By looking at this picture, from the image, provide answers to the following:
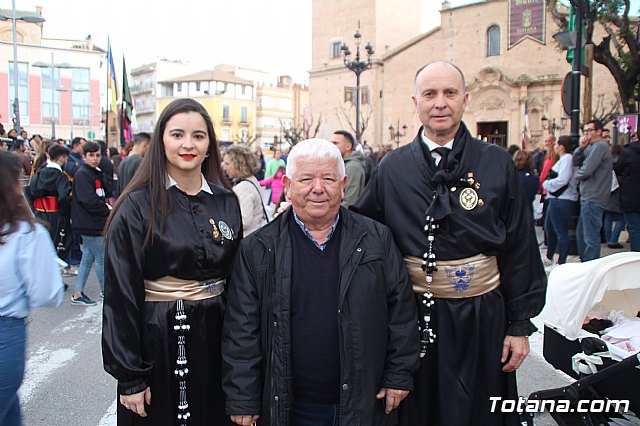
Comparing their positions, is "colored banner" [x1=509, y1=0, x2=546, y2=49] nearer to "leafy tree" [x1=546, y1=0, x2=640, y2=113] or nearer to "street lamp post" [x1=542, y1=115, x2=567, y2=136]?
"street lamp post" [x1=542, y1=115, x2=567, y2=136]

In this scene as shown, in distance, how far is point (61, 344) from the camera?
5906 millimetres

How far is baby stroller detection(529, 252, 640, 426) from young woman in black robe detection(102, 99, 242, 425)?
7.17 ft

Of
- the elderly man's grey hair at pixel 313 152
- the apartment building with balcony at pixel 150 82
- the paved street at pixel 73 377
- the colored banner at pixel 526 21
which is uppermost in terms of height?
the apartment building with balcony at pixel 150 82

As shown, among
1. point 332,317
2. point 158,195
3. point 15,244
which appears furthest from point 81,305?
point 332,317

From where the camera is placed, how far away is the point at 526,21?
36.0 m

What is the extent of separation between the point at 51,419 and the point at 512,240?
3605mm

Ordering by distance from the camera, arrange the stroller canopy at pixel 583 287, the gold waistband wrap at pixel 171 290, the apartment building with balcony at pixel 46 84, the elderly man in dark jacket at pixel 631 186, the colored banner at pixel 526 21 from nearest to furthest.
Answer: the gold waistband wrap at pixel 171 290 < the stroller canopy at pixel 583 287 < the elderly man in dark jacket at pixel 631 186 < the colored banner at pixel 526 21 < the apartment building with balcony at pixel 46 84

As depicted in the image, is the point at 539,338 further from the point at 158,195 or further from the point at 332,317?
the point at 158,195

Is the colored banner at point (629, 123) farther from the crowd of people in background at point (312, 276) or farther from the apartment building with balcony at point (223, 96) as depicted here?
the apartment building with balcony at point (223, 96)

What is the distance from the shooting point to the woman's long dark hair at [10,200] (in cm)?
284

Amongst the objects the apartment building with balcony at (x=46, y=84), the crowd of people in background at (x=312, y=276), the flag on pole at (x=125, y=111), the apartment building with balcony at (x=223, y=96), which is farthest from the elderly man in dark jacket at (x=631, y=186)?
the apartment building with balcony at (x=223, y=96)

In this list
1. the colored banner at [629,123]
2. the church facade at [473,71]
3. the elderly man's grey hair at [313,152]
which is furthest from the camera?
the church facade at [473,71]

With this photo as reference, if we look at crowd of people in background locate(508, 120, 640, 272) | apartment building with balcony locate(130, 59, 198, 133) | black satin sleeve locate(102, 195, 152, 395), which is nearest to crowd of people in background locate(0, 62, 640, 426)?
black satin sleeve locate(102, 195, 152, 395)

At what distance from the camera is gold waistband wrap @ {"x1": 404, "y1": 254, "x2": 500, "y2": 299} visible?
9.33 ft
